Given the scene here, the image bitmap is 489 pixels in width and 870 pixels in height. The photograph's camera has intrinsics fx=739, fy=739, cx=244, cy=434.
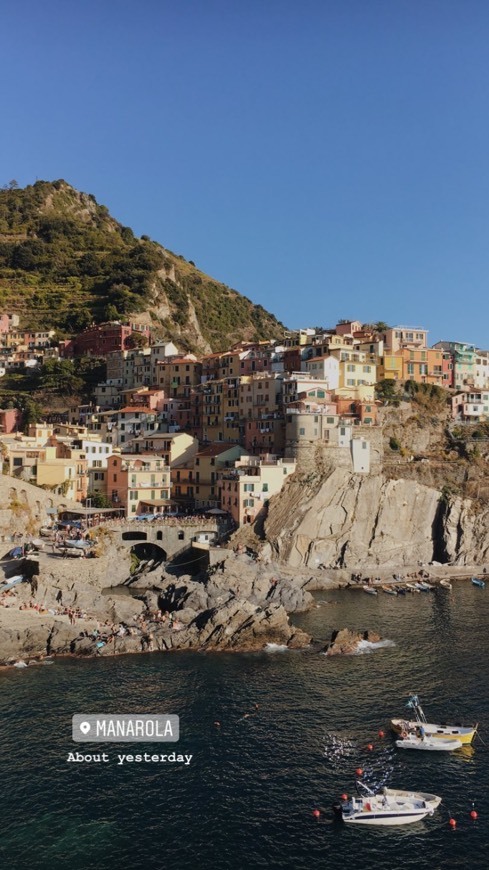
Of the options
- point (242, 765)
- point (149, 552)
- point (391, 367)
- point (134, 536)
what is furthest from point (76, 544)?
point (391, 367)

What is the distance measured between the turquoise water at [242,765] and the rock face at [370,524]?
20022 mm

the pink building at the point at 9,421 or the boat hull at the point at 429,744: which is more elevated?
the pink building at the point at 9,421

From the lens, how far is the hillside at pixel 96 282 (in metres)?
129

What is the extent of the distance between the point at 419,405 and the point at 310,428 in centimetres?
1966

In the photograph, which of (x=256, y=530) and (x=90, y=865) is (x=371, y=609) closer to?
(x=256, y=530)

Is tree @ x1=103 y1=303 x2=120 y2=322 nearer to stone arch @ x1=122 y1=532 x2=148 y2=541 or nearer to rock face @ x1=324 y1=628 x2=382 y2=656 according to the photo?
stone arch @ x1=122 y1=532 x2=148 y2=541

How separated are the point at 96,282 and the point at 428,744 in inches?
4623

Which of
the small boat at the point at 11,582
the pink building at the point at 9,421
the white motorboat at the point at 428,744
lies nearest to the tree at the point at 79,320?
the pink building at the point at 9,421

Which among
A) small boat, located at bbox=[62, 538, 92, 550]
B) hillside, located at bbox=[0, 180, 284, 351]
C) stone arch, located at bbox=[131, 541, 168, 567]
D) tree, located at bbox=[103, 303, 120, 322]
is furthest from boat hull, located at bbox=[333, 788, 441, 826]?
tree, located at bbox=[103, 303, 120, 322]

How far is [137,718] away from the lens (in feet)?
125

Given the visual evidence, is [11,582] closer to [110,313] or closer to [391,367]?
[391,367]

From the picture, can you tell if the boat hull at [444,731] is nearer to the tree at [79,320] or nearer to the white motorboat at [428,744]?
the white motorboat at [428,744]

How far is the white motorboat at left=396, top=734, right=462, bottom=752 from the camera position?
3591cm

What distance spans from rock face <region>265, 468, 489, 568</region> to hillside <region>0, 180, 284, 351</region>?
189 ft
